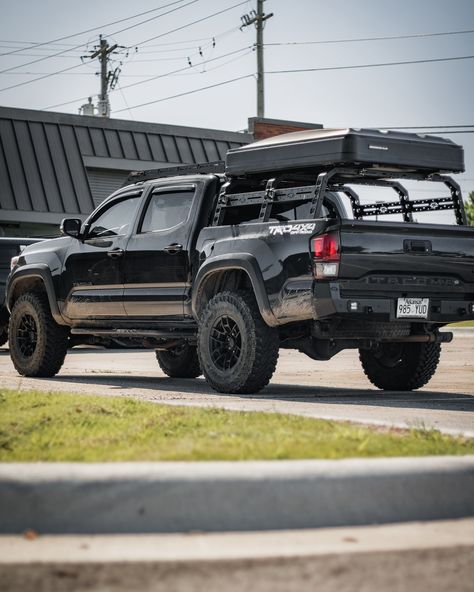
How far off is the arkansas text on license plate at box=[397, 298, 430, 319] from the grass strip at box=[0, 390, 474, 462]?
260 cm

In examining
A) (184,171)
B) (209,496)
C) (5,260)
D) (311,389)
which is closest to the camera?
(209,496)

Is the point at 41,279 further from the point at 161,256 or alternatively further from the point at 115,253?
the point at 161,256

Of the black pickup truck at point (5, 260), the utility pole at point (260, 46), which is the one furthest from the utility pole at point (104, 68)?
the black pickup truck at point (5, 260)

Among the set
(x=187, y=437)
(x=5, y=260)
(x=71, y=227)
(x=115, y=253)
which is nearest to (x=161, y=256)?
(x=115, y=253)

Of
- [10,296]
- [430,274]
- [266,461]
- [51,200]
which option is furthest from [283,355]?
[266,461]

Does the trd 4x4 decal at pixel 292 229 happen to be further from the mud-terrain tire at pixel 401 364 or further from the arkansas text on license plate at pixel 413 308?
the mud-terrain tire at pixel 401 364

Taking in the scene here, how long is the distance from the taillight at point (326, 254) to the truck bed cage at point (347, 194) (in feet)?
1.40

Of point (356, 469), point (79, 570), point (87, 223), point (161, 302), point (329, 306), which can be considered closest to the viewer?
point (79, 570)

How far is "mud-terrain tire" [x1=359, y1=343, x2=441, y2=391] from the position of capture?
11.2 metres

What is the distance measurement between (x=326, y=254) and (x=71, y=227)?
148 inches

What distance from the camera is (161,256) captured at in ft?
37.2

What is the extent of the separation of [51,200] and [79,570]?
80.5ft

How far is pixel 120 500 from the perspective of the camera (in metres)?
4.84

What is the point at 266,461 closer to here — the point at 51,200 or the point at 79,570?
the point at 79,570
